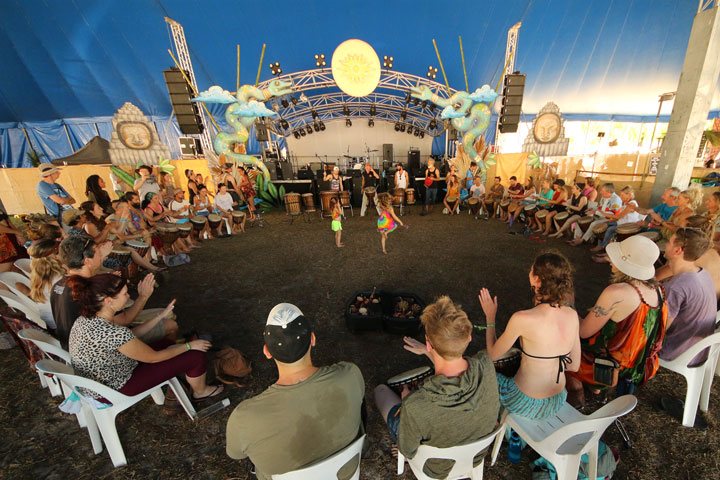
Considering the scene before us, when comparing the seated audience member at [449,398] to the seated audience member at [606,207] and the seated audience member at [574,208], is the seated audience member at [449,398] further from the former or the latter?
the seated audience member at [574,208]

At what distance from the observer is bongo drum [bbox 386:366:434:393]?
1875mm

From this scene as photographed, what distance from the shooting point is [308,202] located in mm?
10562

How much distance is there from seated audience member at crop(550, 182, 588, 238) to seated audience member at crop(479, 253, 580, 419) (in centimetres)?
578

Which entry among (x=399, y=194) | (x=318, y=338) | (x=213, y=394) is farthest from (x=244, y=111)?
(x=213, y=394)

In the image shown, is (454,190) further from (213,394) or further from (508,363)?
(213,394)

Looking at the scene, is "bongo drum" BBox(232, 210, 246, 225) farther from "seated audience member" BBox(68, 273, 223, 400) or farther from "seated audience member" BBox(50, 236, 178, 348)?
"seated audience member" BBox(68, 273, 223, 400)

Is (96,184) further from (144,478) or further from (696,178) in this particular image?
(696,178)

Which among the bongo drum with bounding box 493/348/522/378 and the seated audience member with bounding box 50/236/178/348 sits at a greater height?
the seated audience member with bounding box 50/236/178/348

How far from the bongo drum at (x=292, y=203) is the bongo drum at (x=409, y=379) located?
898 cm

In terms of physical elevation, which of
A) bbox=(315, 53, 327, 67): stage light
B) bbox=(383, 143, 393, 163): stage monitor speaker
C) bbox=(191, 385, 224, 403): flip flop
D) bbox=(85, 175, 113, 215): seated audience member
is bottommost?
bbox=(191, 385, 224, 403): flip flop

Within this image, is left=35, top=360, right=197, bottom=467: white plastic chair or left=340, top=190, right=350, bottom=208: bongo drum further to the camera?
left=340, top=190, right=350, bottom=208: bongo drum

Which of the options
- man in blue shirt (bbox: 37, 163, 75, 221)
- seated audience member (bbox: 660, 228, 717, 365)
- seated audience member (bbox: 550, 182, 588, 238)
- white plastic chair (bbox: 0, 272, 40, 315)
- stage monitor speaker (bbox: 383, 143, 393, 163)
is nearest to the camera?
seated audience member (bbox: 660, 228, 717, 365)

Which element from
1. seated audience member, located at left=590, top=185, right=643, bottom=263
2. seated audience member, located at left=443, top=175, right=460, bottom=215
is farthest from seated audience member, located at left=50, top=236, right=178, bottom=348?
seated audience member, located at left=443, top=175, right=460, bottom=215

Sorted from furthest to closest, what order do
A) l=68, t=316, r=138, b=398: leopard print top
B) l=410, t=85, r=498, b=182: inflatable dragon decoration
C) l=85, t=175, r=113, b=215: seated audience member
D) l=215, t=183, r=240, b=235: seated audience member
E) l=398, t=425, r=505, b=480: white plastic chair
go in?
l=410, t=85, r=498, b=182: inflatable dragon decoration < l=215, t=183, r=240, b=235: seated audience member < l=85, t=175, r=113, b=215: seated audience member < l=68, t=316, r=138, b=398: leopard print top < l=398, t=425, r=505, b=480: white plastic chair
